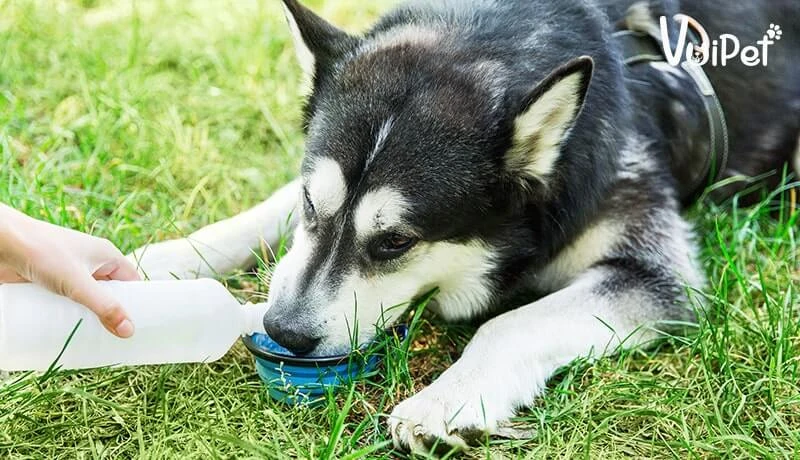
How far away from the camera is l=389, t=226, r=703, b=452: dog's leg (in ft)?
9.82

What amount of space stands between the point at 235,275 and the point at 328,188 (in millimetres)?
875

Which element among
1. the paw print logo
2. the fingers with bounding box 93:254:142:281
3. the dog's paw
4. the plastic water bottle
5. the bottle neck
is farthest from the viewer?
the paw print logo

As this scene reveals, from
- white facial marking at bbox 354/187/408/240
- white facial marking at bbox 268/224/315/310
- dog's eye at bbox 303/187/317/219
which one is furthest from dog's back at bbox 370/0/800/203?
white facial marking at bbox 268/224/315/310

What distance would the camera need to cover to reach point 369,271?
10.6 feet

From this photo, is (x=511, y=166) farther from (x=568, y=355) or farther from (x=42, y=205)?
(x=42, y=205)

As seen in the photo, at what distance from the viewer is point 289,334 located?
122 inches

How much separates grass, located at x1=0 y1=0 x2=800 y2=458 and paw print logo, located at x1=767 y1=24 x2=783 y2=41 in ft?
2.70

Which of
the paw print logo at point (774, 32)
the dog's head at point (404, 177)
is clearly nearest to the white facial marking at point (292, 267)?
the dog's head at point (404, 177)

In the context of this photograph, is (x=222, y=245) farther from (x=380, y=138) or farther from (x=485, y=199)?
(x=485, y=199)

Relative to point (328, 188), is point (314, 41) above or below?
above

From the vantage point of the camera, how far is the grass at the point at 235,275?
3062 millimetres

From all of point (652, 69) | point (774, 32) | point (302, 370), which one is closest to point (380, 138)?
point (302, 370)

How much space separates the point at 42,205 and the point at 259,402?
5.03 ft

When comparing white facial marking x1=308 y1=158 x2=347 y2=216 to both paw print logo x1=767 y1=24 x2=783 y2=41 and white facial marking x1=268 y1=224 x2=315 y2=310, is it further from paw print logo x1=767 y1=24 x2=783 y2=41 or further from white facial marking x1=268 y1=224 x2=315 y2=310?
paw print logo x1=767 y1=24 x2=783 y2=41
